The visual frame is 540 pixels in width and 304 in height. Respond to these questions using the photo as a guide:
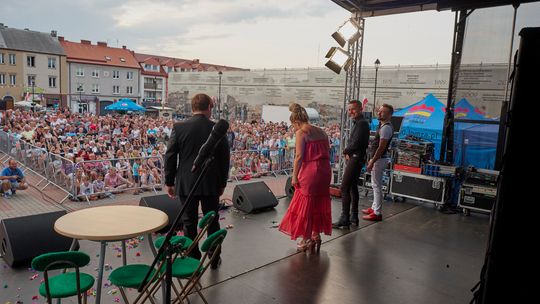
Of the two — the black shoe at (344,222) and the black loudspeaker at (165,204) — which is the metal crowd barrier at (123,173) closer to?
the black loudspeaker at (165,204)

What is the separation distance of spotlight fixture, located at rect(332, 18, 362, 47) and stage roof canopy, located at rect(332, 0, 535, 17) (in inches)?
16.4

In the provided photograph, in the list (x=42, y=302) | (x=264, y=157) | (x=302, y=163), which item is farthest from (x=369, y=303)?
(x=264, y=157)

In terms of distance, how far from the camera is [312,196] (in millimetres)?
4602

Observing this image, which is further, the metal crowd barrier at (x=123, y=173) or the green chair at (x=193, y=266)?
the metal crowd barrier at (x=123, y=173)

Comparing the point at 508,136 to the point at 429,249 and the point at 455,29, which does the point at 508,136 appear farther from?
the point at 455,29

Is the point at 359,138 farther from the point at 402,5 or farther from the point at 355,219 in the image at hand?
the point at 402,5

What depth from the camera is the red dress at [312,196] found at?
4.52 meters

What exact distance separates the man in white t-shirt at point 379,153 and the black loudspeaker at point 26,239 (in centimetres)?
423

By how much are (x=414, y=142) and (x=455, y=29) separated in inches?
93.8

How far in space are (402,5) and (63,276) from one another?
7.53m

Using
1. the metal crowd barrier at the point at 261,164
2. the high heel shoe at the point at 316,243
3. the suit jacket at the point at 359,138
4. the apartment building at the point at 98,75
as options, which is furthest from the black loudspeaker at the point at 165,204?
the apartment building at the point at 98,75

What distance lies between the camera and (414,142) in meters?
7.78

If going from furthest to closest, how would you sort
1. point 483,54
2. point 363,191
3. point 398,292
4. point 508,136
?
point 363,191 → point 483,54 → point 398,292 → point 508,136

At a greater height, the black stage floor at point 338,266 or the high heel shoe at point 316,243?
the high heel shoe at point 316,243
